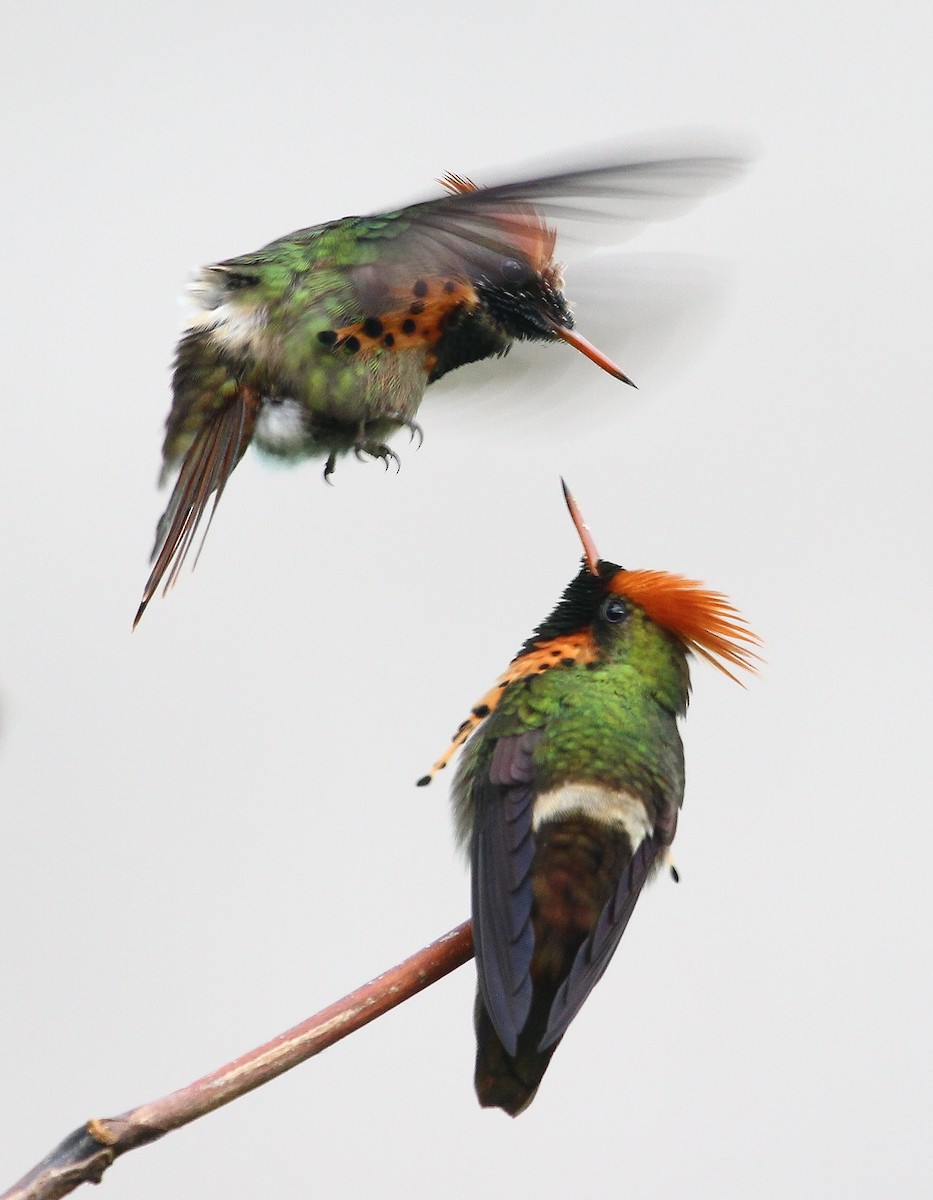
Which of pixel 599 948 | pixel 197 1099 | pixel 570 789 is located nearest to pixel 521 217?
pixel 570 789

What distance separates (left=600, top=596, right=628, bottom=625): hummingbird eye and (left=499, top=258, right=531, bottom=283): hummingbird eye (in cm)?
43

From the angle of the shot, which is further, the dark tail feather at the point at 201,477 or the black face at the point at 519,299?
the black face at the point at 519,299

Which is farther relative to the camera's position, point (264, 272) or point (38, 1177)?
point (264, 272)

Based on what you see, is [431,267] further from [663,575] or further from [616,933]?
[616,933]

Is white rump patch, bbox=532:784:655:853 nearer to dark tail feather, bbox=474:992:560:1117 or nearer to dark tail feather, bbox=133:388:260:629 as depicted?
dark tail feather, bbox=474:992:560:1117

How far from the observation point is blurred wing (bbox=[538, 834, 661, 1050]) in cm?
159

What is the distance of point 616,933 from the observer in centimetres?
167

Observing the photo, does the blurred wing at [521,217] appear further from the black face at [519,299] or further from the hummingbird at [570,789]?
the hummingbird at [570,789]

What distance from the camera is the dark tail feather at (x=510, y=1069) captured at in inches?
62.0

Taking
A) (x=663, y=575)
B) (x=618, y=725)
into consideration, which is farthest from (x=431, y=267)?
(x=618, y=725)

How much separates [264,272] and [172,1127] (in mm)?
1186

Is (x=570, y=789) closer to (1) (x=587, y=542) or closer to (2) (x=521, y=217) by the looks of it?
(1) (x=587, y=542)

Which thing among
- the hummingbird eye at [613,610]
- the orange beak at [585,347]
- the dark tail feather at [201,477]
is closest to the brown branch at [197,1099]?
the dark tail feather at [201,477]

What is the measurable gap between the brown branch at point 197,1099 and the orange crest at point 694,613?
28.7 inches
